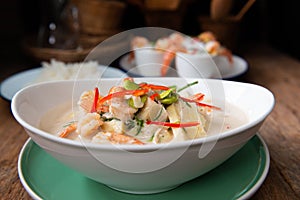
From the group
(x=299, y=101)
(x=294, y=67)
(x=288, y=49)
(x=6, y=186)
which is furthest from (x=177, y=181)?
(x=288, y=49)

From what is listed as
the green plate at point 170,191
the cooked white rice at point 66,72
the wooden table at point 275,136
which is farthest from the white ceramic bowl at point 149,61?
the green plate at point 170,191

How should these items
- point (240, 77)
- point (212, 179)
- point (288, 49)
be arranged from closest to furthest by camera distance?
1. point (212, 179)
2. point (240, 77)
3. point (288, 49)

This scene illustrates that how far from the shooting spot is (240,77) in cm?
152

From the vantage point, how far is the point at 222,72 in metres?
1.55

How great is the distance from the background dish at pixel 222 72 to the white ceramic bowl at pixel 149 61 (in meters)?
0.03

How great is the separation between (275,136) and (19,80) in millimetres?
853

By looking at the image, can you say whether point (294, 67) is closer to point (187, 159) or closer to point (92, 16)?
point (92, 16)

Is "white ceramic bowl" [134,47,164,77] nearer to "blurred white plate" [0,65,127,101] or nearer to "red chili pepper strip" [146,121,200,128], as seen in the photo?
"blurred white plate" [0,65,127,101]

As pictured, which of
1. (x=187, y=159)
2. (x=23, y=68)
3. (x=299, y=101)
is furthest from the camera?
(x=23, y=68)

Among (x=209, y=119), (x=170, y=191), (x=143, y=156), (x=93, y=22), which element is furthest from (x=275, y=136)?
(x=93, y=22)

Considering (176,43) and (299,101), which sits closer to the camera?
(299,101)

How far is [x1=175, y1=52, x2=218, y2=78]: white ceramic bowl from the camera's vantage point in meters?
1.45

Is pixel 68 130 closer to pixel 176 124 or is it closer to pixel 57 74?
pixel 176 124

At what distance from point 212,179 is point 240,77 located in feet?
2.65
